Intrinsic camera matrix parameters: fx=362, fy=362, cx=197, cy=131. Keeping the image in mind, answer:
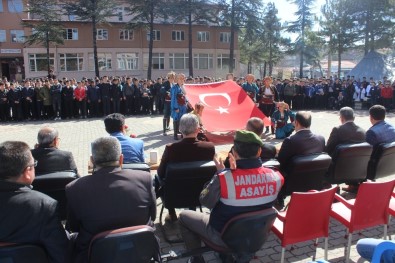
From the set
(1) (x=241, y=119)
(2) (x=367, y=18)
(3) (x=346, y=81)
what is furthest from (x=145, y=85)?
(2) (x=367, y=18)

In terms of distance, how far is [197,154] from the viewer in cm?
428

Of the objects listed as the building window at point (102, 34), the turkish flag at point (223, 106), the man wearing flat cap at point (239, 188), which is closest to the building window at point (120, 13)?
the building window at point (102, 34)

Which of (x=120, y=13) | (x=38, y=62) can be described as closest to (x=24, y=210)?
(x=38, y=62)

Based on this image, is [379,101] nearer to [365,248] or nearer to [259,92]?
[259,92]

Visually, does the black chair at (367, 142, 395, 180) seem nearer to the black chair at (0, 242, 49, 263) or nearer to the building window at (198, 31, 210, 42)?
the black chair at (0, 242, 49, 263)

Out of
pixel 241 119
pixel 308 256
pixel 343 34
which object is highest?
pixel 343 34

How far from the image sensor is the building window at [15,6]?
43.0 metres

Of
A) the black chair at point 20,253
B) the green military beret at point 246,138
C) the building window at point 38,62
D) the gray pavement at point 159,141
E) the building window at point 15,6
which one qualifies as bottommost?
the gray pavement at point 159,141

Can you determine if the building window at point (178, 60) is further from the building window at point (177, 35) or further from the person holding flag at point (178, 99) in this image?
the person holding flag at point (178, 99)

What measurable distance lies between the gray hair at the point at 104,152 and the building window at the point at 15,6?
4751cm

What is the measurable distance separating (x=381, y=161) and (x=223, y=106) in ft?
18.9

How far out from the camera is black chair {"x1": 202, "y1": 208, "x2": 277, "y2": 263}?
117 inches

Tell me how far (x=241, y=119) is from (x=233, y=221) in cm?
762

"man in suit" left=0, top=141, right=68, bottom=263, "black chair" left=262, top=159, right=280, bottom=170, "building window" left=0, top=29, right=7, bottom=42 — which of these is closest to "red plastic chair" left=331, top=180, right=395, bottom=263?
"black chair" left=262, top=159, right=280, bottom=170
